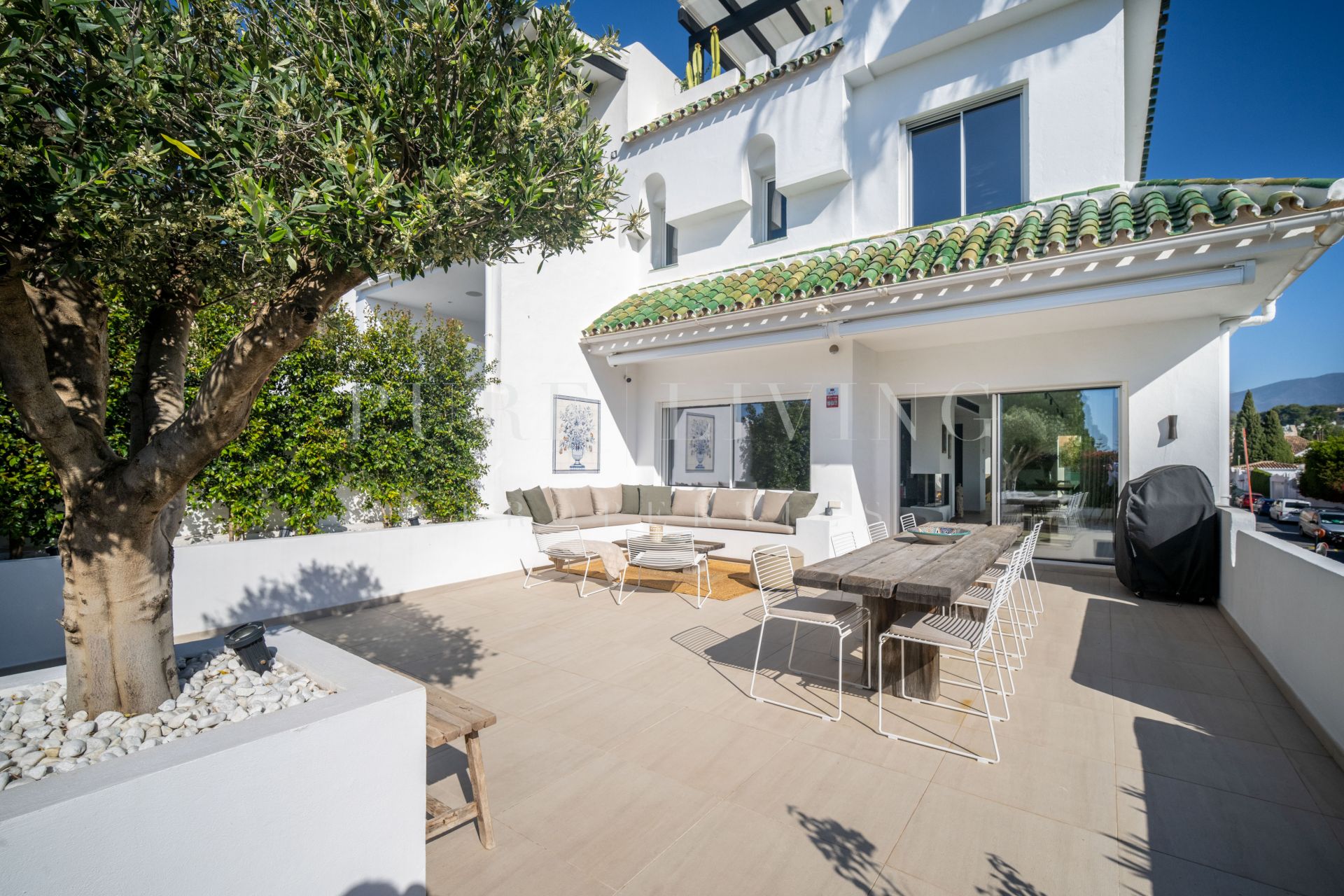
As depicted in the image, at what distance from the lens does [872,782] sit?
2848 mm

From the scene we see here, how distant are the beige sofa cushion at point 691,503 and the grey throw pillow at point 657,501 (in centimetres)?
12

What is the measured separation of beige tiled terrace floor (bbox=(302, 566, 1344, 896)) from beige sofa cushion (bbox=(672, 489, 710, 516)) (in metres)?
4.60

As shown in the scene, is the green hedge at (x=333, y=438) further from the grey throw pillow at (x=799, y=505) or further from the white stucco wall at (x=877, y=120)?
the white stucco wall at (x=877, y=120)

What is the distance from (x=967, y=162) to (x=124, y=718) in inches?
373

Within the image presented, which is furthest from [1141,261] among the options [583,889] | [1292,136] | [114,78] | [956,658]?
[1292,136]

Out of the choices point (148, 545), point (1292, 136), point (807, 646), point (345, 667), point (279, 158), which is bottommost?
point (807, 646)

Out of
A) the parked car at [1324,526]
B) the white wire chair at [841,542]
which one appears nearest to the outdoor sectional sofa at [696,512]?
the white wire chair at [841,542]

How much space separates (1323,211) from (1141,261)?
44.1 inches

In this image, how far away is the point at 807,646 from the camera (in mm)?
4832

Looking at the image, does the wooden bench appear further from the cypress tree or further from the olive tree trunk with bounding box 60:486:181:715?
the cypress tree

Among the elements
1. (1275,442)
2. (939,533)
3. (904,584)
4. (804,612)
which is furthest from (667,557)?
(1275,442)

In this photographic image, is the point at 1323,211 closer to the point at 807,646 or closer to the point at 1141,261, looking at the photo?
the point at 1141,261

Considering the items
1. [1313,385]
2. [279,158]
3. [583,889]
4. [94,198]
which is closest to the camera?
[94,198]

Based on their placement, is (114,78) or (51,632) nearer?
(114,78)
